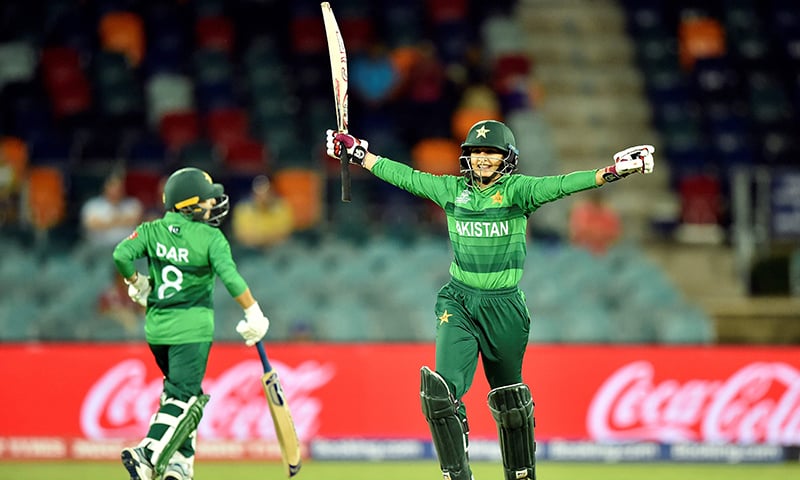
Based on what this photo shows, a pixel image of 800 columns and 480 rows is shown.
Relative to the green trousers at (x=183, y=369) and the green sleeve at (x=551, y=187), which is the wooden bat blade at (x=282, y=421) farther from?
the green sleeve at (x=551, y=187)

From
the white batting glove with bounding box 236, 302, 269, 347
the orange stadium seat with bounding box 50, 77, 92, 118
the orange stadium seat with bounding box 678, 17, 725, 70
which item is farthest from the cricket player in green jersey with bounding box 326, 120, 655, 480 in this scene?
the orange stadium seat with bounding box 678, 17, 725, 70

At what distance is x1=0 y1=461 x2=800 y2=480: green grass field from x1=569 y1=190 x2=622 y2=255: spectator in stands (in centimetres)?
332

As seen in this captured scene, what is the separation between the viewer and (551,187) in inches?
279

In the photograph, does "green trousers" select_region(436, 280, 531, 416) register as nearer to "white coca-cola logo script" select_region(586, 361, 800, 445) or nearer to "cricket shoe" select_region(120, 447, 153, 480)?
"cricket shoe" select_region(120, 447, 153, 480)

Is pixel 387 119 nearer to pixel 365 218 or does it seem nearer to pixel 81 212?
pixel 365 218

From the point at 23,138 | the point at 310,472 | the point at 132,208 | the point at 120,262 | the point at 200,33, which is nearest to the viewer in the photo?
the point at 120,262

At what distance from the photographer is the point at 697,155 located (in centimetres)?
1614

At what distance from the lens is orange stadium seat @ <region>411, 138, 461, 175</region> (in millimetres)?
14555

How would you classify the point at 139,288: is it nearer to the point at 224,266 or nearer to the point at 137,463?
the point at 224,266

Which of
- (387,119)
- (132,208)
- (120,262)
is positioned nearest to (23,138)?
(132,208)

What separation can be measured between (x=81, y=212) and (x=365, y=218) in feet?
10.3

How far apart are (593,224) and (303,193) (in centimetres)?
326

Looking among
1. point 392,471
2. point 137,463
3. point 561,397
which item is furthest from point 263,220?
point 137,463

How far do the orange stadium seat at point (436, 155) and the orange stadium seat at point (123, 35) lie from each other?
411cm
